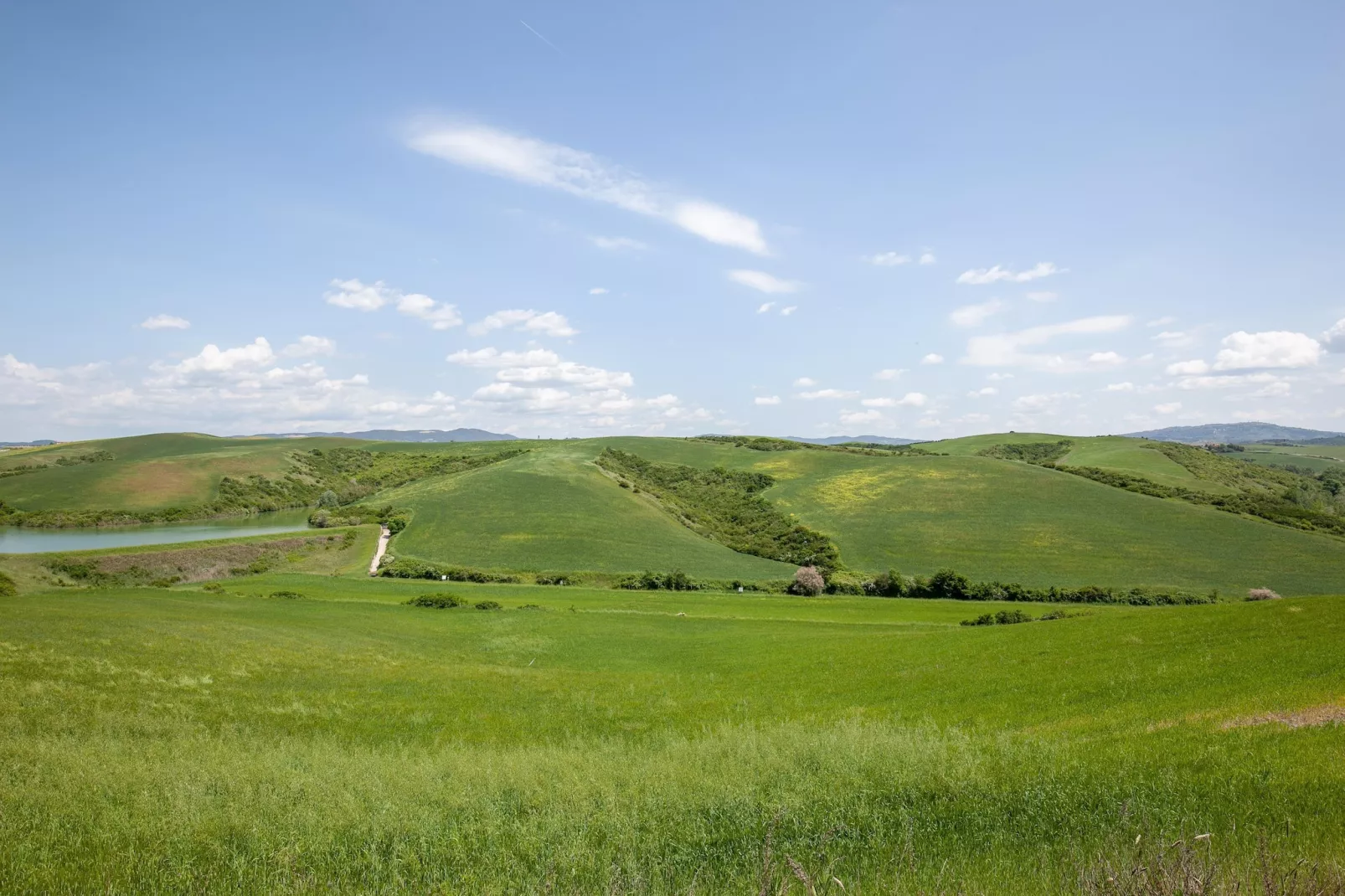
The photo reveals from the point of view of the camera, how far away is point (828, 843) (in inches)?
297

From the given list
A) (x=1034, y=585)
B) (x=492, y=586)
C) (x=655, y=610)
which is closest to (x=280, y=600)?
(x=492, y=586)

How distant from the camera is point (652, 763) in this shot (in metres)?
11.4

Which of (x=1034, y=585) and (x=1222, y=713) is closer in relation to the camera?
(x=1222, y=713)

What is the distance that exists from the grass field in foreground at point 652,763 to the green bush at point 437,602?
19288 millimetres

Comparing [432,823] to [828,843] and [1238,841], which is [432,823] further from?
[1238,841]

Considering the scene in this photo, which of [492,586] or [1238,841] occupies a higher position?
[1238,841]

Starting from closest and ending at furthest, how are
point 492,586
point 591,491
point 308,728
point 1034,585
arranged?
point 308,728, point 492,586, point 1034,585, point 591,491

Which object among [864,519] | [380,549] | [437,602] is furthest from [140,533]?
[864,519]

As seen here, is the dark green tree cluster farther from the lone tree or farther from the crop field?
the lone tree

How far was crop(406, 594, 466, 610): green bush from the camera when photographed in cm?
4756

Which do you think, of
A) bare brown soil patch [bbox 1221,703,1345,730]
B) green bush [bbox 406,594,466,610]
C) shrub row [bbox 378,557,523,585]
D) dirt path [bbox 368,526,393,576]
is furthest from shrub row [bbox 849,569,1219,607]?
bare brown soil patch [bbox 1221,703,1345,730]

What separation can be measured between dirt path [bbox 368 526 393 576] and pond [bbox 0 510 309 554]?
9.32 metres

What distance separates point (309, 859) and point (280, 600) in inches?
1734

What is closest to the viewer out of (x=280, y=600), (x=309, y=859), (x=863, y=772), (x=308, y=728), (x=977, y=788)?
(x=309, y=859)
